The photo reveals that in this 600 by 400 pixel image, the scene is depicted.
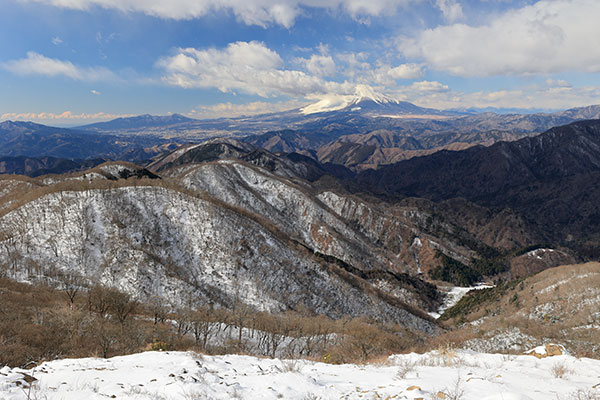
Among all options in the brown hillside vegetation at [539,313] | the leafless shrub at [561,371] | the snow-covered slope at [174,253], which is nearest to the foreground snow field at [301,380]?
the leafless shrub at [561,371]

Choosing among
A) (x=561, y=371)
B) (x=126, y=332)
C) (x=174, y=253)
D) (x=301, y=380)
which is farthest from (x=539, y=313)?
(x=174, y=253)

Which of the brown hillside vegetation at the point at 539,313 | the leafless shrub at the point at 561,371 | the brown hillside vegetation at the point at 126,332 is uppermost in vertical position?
the leafless shrub at the point at 561,371

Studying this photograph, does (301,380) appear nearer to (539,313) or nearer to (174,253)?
(174,253)

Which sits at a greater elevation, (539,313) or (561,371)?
(561,371)

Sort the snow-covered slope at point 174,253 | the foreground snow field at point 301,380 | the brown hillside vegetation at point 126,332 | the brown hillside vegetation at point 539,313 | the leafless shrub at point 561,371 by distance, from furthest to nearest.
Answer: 1. the snow-covered slope at point 174,253
2. the brown hillside vegetation at point 539,313
3. the brown hillside vegetation at point 126,332
4. the leafless shrub at point 561,371
5. the foreground snow field at point 301,380

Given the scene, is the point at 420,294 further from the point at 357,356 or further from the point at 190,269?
the point at 357,356

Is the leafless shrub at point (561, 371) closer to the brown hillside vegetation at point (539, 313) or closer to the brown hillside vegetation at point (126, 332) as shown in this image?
the brown hillside vegetation at point (539, 313)

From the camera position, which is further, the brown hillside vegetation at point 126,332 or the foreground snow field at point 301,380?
the brown hillside vegetation at point 126,332

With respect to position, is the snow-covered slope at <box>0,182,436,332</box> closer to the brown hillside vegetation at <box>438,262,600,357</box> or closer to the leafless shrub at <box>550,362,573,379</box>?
the brown hillside vegetation at <box>438,262,600,357</box>
